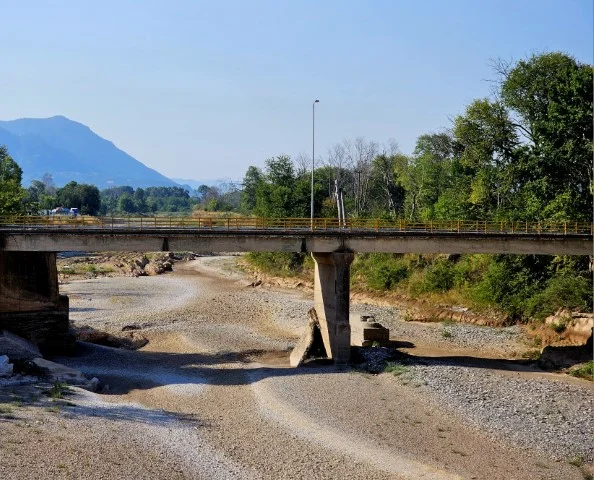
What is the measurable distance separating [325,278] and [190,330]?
15448 mm

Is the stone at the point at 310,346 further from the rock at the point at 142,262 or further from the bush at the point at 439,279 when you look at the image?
the rock at the point at 142,262

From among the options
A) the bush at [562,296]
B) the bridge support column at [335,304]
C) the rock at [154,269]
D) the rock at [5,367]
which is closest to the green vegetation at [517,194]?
the bush at [562,296]

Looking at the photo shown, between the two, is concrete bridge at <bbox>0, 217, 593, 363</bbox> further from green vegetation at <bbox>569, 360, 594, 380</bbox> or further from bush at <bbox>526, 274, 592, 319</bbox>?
green vegetation at <bbox>569, 360, 594, 380</bbox>

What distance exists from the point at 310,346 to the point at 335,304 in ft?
11.3

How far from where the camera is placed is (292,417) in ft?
103

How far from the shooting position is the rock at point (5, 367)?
34844mm

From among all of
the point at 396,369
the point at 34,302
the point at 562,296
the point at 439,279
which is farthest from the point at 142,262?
the point at 396,369

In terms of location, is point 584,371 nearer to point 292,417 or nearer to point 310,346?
point 310,346

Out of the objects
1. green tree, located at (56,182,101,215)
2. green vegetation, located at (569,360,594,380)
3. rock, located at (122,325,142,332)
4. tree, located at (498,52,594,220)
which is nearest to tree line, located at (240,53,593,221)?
tree, located at (498,52,594,220)

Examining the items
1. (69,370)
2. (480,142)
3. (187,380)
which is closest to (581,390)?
(187,380)

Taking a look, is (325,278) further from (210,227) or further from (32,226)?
(32,226)

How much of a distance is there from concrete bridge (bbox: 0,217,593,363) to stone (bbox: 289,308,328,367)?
0.64 m

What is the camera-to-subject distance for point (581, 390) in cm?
3653

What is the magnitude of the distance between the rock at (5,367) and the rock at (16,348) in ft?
5.48
